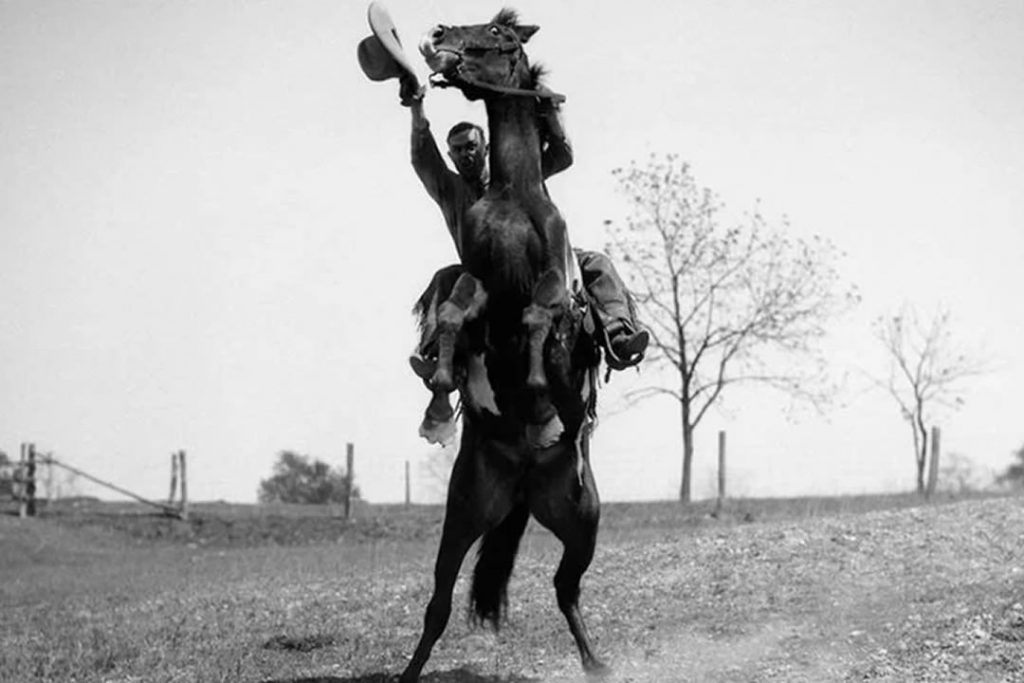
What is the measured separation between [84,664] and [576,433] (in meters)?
5.74

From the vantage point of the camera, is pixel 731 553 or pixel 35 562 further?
pixel 35 562

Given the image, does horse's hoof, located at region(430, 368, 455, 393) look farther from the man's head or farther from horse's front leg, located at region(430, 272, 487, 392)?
the man's head

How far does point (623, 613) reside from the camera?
43.1 ft

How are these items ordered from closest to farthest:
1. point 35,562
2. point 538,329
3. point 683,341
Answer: point 538,329
point 35,562
point 683,341

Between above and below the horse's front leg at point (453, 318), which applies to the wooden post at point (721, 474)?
below

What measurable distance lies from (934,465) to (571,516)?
2771cm

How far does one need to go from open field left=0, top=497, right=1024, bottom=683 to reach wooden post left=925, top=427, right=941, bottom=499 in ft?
38.5

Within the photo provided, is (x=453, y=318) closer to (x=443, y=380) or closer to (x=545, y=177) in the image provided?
(x=443, y=380)

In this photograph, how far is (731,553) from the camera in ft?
54.4

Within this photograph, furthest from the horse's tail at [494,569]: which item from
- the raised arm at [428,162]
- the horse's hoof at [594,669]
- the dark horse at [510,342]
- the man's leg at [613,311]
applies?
the raised arm at [428,162]

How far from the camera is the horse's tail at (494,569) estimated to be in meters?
9.33

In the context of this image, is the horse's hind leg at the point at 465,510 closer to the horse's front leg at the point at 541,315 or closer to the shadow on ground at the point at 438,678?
Result: the horse's front leg at the point at 541,315

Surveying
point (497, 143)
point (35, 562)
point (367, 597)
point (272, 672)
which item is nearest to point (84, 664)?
point (272, 672)

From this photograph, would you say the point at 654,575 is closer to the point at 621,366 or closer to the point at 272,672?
the point at 272,672
